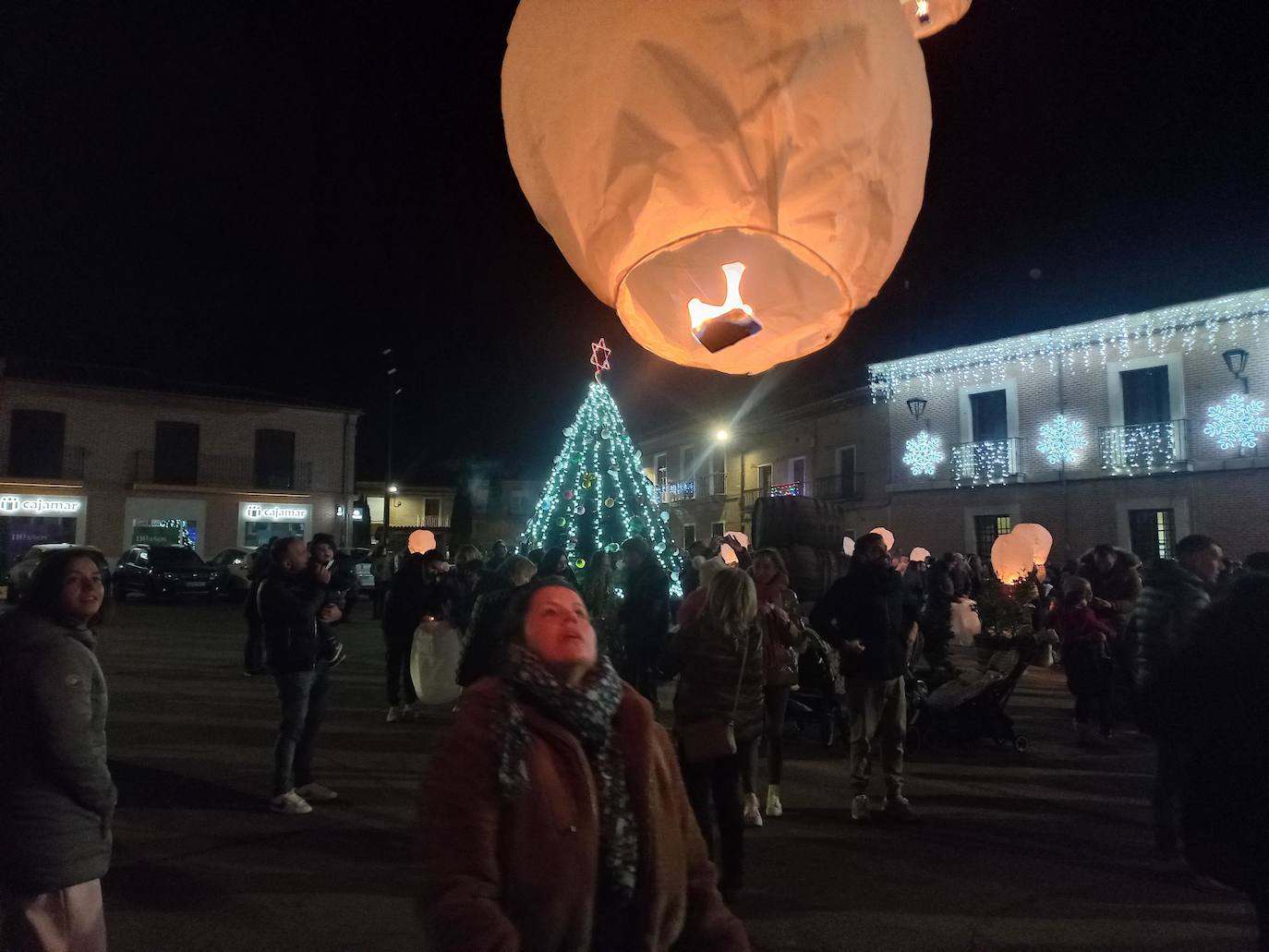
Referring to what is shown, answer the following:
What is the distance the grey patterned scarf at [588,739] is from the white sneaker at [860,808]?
421cm

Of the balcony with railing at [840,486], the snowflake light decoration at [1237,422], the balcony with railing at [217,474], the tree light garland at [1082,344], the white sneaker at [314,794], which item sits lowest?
the white sneaker at [314,794]

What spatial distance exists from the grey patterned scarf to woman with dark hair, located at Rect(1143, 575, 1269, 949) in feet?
Answer: 6.20

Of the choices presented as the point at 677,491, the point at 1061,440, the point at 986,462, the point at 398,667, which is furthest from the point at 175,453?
the point at 1061,440

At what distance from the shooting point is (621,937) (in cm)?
187

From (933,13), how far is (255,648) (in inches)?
229

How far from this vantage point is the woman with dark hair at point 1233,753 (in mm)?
2498

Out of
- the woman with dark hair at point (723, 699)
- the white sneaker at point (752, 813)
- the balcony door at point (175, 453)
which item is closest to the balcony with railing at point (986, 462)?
the white sneaker at point (752, 813)

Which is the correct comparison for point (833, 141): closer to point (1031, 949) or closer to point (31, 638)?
point (31, 638)

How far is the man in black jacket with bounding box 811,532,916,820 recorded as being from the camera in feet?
18.0

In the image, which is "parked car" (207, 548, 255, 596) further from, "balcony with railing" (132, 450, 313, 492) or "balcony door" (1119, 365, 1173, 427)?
"balcony door" (1119, 365, 1173, 427)

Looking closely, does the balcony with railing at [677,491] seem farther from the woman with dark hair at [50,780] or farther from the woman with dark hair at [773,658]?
the woman with dark hair at [50,780]

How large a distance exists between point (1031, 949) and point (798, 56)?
155 inches

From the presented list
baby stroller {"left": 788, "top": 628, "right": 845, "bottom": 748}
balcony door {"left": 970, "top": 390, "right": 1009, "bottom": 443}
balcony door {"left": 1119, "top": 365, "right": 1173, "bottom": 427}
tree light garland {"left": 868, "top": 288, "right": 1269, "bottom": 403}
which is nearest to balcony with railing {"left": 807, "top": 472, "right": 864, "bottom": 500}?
tree light garland {"left": 868, "top": 288, "right": 1269, "bottom": 403}

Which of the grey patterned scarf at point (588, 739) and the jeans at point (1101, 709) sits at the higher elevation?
the grey patterned scarf at point (588, 739)
